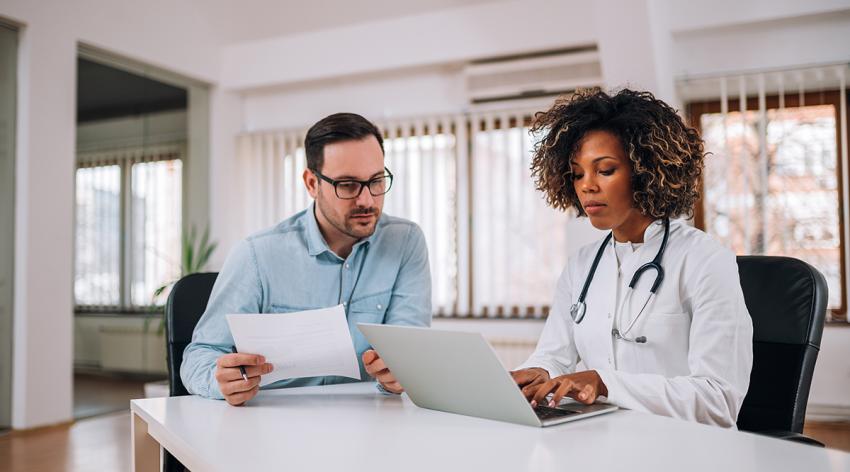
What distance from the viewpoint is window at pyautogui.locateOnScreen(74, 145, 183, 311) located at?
5.06 meters

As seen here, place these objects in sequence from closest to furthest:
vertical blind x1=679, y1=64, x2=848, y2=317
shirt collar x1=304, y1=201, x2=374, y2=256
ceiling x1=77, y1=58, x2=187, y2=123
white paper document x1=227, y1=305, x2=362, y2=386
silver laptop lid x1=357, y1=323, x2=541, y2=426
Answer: silver laptop lid x1=357, y1=323, x2=541, y2=426, white paper document x1=227, y1=305, x2=362, y2=386, shirt collar x1=304, y1=201, x2=374, y2=256, vertical blind x1=679, y1=64, x2=848, y2=317, ceiling x1=77, y1=58, x2=187, y2=123

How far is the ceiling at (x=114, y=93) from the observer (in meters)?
5.03

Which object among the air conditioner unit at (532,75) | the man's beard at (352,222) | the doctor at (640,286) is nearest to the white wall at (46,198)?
the air conditioner unit at (532,75)

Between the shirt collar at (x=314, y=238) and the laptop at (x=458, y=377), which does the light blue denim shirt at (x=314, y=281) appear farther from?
the laptop at (x=458, y=377)

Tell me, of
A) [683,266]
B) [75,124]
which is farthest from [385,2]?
[683,266]

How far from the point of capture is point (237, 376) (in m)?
1.58

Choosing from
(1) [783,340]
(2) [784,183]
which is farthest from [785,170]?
(1) [783,340]

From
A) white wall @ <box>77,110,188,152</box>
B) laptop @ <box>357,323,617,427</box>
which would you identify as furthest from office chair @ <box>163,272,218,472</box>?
white wall @ <box>77,110,188,152</box>

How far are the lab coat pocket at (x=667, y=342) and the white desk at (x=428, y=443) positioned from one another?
0.91 feet

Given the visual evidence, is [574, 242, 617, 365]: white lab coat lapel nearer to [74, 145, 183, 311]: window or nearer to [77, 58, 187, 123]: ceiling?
[74, 145, 183, 311]: window

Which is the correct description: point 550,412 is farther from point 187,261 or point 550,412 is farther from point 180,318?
point 187,261

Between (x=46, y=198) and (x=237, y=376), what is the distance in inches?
148

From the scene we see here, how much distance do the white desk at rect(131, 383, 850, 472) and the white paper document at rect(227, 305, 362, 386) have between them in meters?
0.09

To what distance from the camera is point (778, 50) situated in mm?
4879
